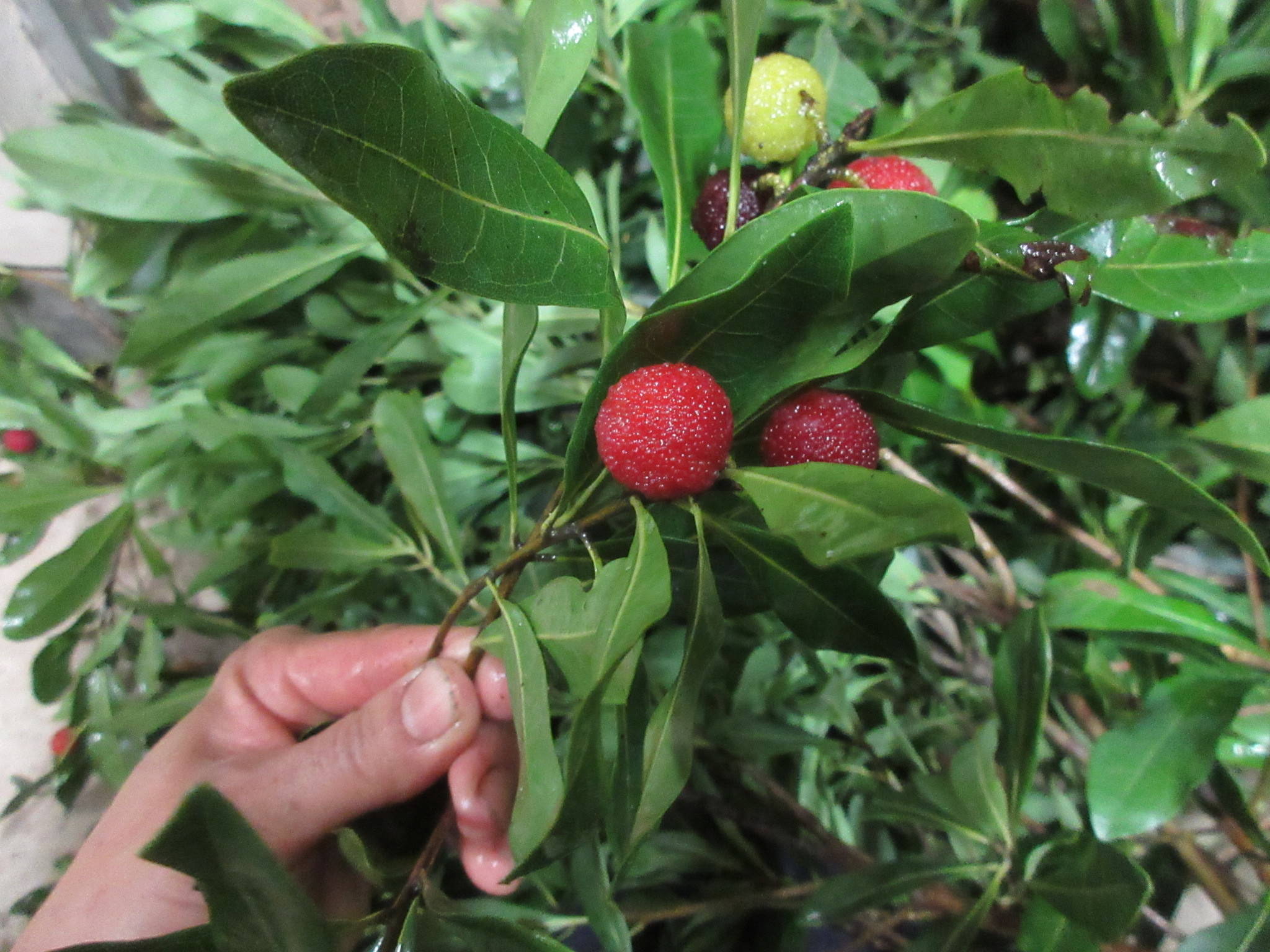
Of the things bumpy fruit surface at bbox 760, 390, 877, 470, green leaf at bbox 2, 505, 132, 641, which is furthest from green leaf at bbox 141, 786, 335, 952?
green leaf at bbox 2, 505, 132, 641

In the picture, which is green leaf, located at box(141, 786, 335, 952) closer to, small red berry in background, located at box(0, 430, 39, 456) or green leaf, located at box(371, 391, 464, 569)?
green leaf, located at box(371, 391, 464, 569)

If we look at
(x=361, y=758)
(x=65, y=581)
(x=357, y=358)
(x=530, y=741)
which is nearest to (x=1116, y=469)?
(x=530, y=741)

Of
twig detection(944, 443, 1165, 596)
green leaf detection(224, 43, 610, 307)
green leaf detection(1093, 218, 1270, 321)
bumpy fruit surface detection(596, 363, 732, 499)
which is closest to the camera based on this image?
green leaf detection(224, 43, 610, 307)

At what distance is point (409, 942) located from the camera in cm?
66

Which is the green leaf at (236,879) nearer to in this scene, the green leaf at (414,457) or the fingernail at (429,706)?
the fingernail at (429,706)

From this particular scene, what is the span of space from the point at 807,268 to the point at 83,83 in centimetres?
135

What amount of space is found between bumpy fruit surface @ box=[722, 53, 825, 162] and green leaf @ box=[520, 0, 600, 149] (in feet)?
0.57

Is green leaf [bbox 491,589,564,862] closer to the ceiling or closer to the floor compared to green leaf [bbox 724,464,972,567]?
closer to the floor

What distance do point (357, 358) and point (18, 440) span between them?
2.48 ft

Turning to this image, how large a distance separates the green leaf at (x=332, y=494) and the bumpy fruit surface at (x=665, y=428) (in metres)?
0.57

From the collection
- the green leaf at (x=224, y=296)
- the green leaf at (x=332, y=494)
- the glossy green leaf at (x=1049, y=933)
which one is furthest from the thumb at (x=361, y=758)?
the glossy green leaf at (x=1049, y=933)

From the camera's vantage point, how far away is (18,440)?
3.96ft

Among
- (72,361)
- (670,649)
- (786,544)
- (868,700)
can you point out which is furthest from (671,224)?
(72,361)

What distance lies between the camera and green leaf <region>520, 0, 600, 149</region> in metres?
0.53
